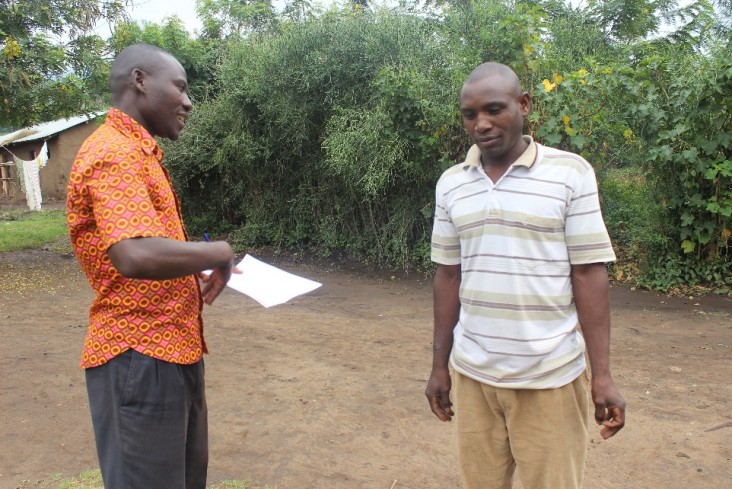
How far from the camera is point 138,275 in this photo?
1.67 metres

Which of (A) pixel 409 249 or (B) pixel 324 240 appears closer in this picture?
(A) pixel 409 249

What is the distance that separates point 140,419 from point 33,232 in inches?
572

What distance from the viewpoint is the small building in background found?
22938mm

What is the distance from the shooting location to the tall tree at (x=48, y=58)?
30.0 feet

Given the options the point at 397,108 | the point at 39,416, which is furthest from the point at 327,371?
the point at 397,108

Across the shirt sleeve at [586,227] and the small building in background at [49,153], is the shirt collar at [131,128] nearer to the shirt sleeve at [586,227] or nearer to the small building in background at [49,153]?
the shirt sleeve at [586,227]

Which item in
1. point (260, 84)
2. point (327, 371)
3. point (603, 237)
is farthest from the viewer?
point (260, 84)

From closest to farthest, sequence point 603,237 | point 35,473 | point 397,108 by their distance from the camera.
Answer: point 603,237 < point 35,473 < point 397,108

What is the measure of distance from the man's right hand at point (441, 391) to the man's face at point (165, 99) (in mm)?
1280

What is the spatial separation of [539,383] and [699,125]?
6.04 meters

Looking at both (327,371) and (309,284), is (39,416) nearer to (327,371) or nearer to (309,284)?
(327,371)

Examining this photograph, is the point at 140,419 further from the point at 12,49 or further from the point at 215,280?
the point at 12,49

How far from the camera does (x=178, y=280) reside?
1.91 m

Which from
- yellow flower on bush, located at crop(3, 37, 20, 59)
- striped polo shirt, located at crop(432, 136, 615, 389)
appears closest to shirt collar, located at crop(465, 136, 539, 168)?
striped polo shirt, located at crop(432, 136, 615, 389)
